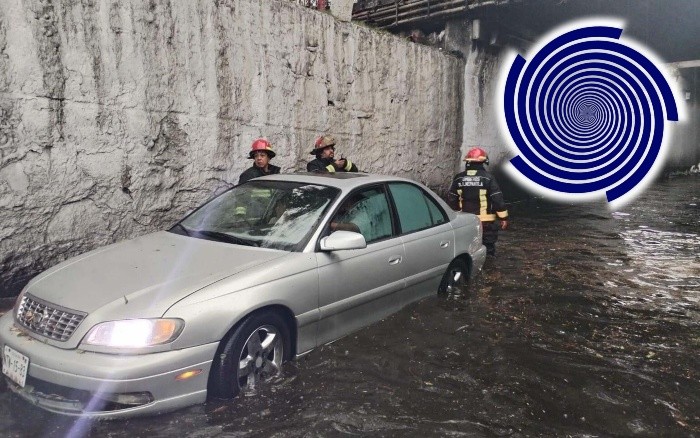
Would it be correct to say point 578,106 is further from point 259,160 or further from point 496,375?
point 496,375

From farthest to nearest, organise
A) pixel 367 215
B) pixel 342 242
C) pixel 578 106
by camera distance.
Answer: pixel 578 106
pixel 367 215
pixel 342 242

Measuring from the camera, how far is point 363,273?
4.25 metres

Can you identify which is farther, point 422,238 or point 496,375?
point 422,238

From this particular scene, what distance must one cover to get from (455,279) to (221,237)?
255 centimetres

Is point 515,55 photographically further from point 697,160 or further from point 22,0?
point 697,160

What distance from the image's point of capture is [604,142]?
1549 centimetres

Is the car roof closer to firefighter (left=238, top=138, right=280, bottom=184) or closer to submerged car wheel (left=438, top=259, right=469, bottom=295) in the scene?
submerged car wheel (left=438, top=259, right=469, bottom=295)

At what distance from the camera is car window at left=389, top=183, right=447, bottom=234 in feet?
16.2

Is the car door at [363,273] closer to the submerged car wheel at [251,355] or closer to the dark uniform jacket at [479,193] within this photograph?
the submerged car wheel at [251,355]

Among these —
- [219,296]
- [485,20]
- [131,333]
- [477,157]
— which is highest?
[485,20]

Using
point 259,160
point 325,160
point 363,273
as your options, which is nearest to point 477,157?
point 325,160

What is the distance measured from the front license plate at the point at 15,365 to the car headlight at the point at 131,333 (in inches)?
16.2

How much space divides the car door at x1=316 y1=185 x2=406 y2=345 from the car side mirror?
88mm

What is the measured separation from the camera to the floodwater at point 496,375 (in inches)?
126
